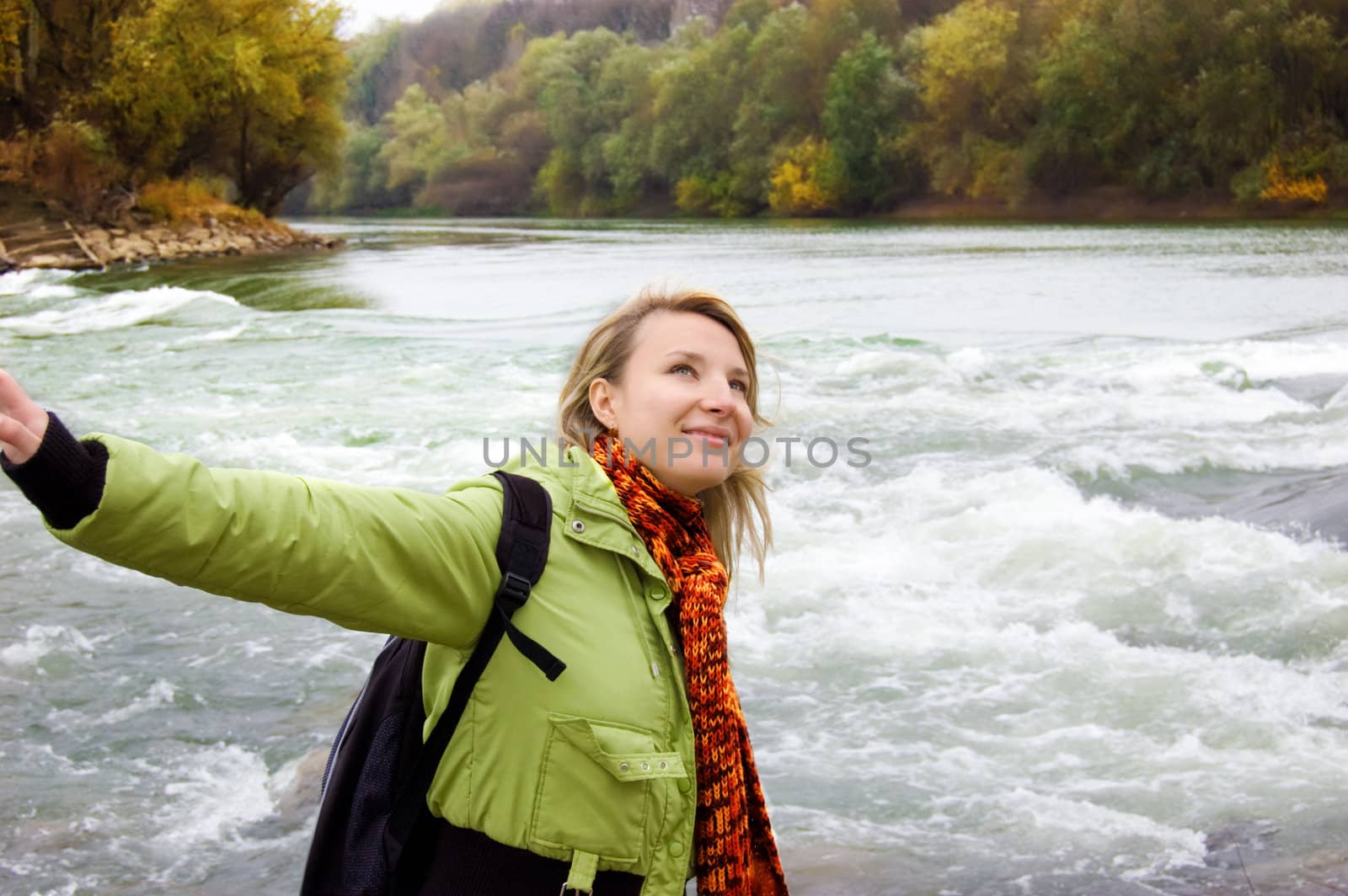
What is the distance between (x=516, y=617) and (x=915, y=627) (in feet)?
13.1

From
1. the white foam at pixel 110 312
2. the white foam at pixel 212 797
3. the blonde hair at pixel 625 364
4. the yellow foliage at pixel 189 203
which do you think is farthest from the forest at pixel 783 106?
the blonde hair at pixel 625 364

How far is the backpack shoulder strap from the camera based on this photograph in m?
1.68

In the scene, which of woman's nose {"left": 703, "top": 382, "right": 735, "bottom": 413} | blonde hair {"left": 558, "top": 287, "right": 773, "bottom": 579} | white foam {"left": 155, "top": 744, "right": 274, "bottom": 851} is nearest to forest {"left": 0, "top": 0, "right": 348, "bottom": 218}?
white foam {"left": 155, "top": 744, "right": 274, "bottom": 851}

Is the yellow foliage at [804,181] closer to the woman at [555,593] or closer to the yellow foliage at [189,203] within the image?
the yellow foliage at [189,203]

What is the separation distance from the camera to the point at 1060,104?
46594 mm

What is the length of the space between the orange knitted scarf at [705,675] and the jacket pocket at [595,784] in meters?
0.14

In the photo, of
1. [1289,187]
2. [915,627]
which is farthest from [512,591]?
[1289,187]

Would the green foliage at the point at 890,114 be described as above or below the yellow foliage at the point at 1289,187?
above

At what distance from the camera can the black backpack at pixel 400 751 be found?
1.70m

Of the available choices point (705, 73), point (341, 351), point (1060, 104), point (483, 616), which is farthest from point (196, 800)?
point (705, 73)

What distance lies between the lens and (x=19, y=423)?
131cm

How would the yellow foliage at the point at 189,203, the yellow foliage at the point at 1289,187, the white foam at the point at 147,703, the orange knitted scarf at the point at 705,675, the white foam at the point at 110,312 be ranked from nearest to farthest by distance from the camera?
the orange knitted scarf at the point at 705,675, the white foam at the point at 147,703, the white foam at the point at 110,312, the yellow foliage at the point at 189,203, the yellow foliage at the point at 1289,187

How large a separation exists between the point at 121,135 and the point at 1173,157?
32.7 meters

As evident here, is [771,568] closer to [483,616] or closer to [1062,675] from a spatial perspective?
[1062,675]
